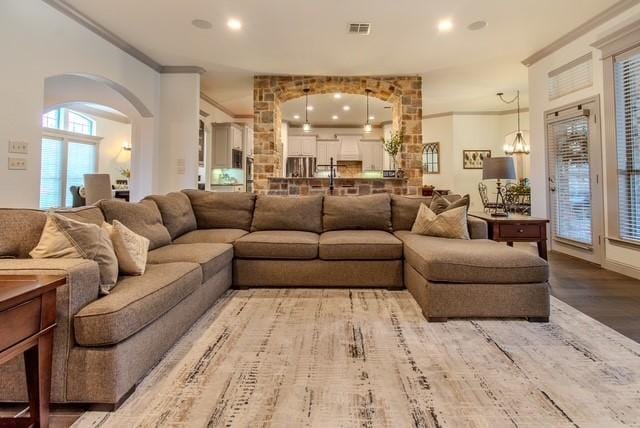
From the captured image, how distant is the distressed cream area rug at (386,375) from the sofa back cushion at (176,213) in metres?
1.15

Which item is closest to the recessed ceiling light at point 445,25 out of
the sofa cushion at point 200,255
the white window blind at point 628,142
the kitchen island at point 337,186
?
the white window blind at point 628,142

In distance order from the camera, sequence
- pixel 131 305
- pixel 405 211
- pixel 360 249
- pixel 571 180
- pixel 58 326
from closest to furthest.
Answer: pixel 58 326
pixel 131 305
pixel 360 249
pixel 405 211
pixel 571 180

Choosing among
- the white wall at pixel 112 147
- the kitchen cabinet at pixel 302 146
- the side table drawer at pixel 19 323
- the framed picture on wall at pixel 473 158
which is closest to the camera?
the side table drawer at pixel 19 323

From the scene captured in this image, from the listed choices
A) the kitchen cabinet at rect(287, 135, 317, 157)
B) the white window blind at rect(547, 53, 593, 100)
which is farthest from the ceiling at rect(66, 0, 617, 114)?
the kitchen cabinet at rect(287, 135, 317, 157)

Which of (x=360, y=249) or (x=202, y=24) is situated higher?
(x=202, y=24)

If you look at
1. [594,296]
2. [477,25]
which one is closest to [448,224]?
[594,296]

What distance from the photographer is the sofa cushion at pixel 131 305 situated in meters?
1.44

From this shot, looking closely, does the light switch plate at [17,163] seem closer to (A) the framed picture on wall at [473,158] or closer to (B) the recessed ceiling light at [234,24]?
(B) the recessed ceiling light at [234,24]

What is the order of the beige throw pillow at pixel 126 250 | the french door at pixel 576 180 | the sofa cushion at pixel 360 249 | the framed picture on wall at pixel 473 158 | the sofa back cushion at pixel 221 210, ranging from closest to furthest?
the beige throw pillow at pixel 126 250
the sofa cushion at pixel 360 249
the sofa back cushion at pixel 221 210
the french door at pixel 576 180
the framed picture on wall at pixel 473 158

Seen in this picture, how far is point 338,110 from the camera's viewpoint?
871cm

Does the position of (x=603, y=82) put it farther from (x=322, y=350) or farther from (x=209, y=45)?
(x=209, y=45)

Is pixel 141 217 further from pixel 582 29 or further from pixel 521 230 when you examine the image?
pixel 582 29

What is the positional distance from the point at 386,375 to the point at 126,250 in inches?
65.6

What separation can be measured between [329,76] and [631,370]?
564cm
